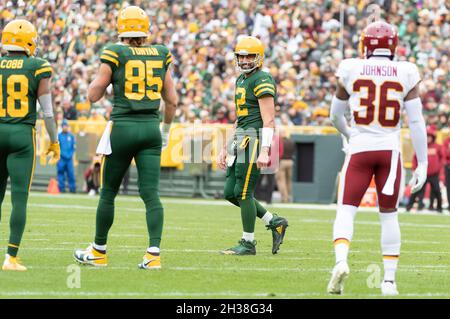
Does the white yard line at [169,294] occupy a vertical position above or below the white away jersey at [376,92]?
below

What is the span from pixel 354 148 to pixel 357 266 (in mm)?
2134

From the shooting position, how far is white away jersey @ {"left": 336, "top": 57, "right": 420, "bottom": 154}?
7.67 metres

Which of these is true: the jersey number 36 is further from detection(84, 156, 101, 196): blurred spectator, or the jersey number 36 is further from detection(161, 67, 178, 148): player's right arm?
detection(84, 156, 101, 196): blurred spectator

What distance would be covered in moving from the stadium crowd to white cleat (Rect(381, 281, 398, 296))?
1610 centimetres

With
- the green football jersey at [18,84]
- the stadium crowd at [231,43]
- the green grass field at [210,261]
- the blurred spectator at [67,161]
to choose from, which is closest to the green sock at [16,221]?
the green grass field at [210,261]

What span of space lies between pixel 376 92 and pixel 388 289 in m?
1.29

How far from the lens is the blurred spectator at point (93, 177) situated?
950 inches

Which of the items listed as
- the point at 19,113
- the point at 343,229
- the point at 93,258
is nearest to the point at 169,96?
the point at 19,113

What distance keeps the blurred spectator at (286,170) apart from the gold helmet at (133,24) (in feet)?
46.4

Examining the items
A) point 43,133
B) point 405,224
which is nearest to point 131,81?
point 405,224

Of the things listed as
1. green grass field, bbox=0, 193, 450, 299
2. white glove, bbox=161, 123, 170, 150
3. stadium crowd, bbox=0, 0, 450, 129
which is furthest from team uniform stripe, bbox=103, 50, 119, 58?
stadium crowd, bbox=0, 0, 450, 129

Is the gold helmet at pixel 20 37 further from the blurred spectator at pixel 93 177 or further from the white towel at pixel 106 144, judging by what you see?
the blurred spectator at pixel 93 177

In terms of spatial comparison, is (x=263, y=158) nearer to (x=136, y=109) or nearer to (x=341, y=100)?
(x=136, y=109)

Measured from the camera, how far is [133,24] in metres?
8.88
